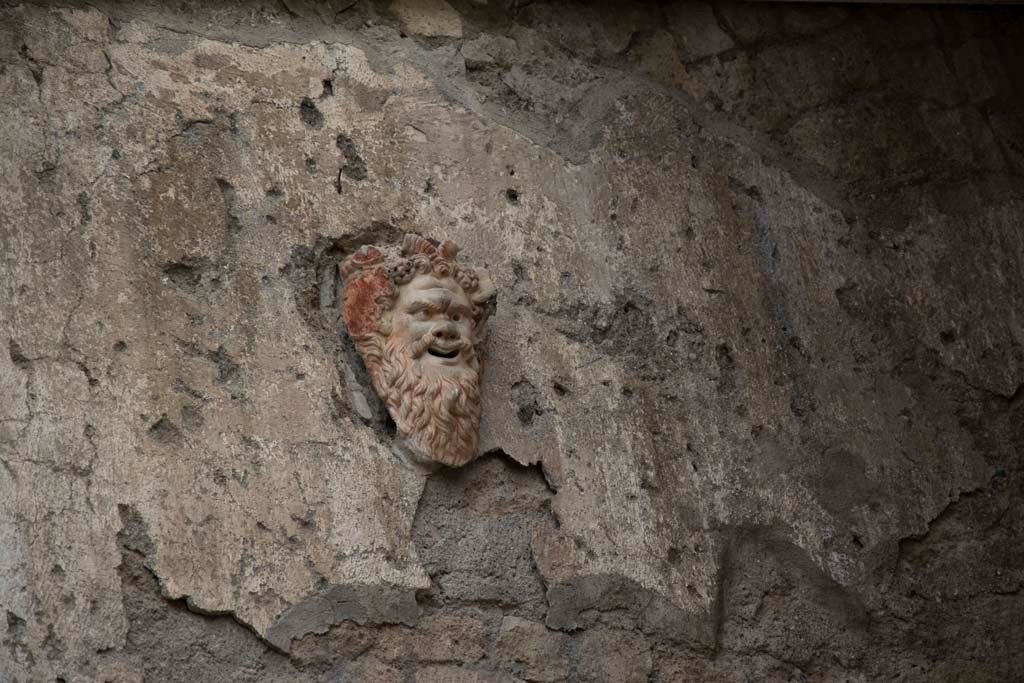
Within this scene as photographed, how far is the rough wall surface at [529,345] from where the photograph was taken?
8.44 ft

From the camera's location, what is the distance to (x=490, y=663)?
266 centimetres

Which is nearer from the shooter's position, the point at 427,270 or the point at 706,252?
the point at 427,270

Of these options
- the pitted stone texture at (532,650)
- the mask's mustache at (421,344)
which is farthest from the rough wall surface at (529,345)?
the mask's mustache at (421,344)

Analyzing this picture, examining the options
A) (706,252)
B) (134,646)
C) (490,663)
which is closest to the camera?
(134,646)

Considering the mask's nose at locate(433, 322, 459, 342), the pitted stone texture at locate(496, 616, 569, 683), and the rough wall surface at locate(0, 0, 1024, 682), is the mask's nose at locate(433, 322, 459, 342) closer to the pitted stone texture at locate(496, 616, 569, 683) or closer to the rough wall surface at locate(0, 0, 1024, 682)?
the rough wall surface at locate(0, 0, 1024, 682)

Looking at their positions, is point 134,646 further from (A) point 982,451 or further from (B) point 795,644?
(A) point 982,451

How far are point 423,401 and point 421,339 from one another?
100 mm

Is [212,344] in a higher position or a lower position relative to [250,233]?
lower

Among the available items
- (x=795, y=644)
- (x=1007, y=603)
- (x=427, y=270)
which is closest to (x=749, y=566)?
(x=795, y=644)

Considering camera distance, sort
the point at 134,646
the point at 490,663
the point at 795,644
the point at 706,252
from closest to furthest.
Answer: the point at 134,646
the point at 490,663
the point at 795,644
the point at 706,252

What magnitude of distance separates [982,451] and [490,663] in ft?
3.52

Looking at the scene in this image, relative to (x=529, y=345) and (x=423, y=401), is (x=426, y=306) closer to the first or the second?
(x=423, y=401)

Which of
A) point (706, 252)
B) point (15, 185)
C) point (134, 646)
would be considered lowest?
point (134, 646)

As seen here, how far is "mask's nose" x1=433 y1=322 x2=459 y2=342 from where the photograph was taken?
2.71 meters
